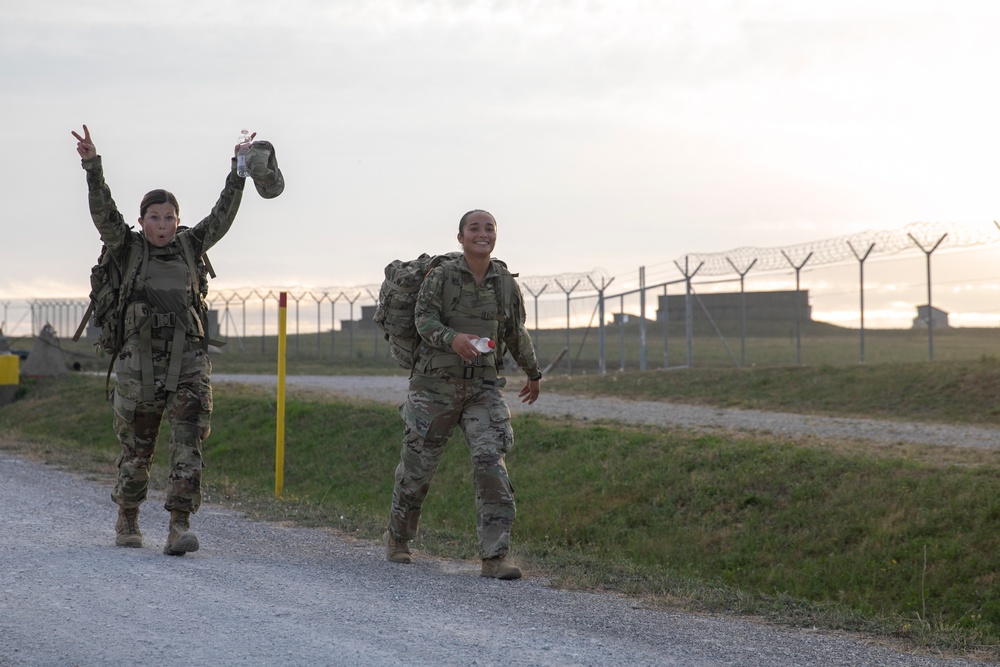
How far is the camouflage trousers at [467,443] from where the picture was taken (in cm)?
623

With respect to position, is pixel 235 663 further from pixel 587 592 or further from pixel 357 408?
pixel 357 408

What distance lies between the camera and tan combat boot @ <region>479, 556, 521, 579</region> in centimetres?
608

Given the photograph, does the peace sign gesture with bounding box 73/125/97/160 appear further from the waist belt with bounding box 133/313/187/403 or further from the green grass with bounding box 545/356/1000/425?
the green grass with bounding box 545/356/1000/425

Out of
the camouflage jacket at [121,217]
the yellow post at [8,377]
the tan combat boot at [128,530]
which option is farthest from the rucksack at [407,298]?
the yellow post at [8,377]

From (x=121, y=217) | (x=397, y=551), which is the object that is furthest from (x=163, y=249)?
(x=397, y=551)

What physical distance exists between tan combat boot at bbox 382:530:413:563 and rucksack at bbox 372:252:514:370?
0.94 meters

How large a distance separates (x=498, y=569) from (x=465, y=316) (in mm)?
1294

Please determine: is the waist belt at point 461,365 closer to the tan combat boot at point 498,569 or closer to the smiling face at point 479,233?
the smiling face at point 479,233

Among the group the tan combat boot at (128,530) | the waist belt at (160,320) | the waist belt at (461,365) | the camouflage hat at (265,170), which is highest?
the camouflage hat at (265,170)

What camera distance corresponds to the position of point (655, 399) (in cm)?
2002

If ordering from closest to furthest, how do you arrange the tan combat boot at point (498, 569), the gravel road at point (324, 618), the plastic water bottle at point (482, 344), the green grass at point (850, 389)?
1. the gravel road at point (324, 618)
2. the plastic water bottle at point (482, 344)
3. the tan combat boot at point (498, 569)
4. the green grass at point (850, 389)

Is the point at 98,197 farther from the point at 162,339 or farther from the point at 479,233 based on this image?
the point at 479,233

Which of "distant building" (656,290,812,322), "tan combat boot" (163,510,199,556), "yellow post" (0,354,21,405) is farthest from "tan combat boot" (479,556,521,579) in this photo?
"distant building" (656,290,812,322)

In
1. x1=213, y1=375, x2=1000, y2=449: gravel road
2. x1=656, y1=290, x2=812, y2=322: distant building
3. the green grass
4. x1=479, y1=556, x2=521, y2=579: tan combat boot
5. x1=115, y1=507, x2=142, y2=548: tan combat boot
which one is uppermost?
x1=656, y1=290, x2=812, y2=322: distant building
